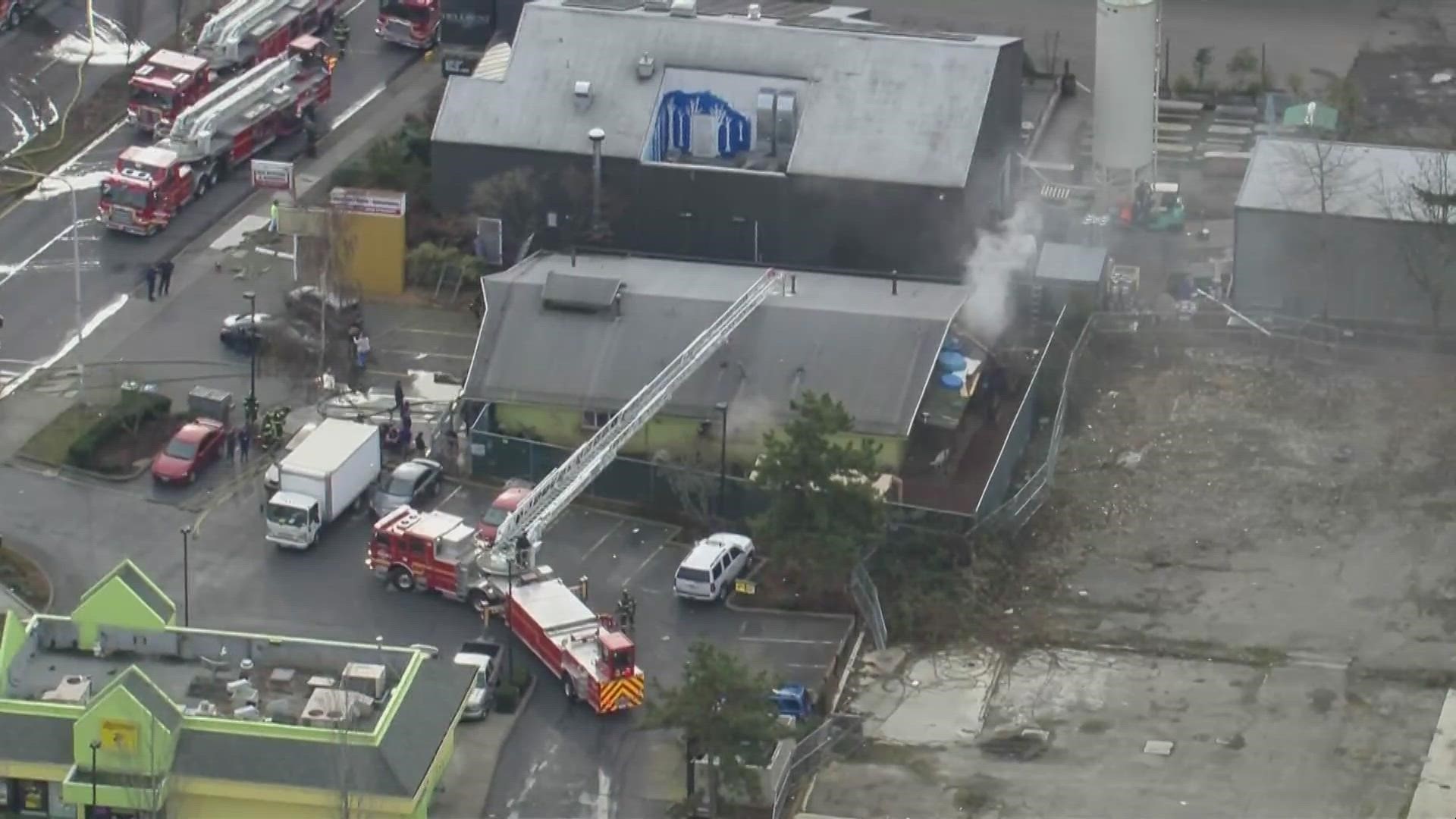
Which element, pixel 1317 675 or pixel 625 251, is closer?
pixel 1317 675

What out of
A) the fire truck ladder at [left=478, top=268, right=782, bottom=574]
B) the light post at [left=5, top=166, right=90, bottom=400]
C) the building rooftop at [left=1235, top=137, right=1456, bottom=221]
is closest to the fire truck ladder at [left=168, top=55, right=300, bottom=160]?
the light post at [left=5, top=166, right=90, bottom=400]

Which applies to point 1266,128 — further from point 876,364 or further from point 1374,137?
point 876,364

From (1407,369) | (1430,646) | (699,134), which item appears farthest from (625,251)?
(1430,646)

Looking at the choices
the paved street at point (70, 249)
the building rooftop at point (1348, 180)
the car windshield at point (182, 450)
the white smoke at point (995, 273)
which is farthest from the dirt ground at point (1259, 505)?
the paved street at point (70, 249)

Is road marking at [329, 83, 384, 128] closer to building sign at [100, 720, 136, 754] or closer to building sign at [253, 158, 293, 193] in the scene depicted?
building sign at [253, 158, 293, 193]

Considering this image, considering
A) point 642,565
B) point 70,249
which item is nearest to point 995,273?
point 642,565

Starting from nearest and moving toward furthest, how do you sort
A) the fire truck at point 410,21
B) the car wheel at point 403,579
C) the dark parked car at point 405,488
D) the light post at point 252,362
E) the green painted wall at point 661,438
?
the car wheel at point 403,579 → the dark parked car at point 405,488 → the green painted wall at point 661,438 → the light post at point 252,362 → the fire truck at point 410,21

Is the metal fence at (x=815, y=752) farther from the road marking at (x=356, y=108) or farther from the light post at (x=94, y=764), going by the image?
the road marking at (x=356, y=108)
